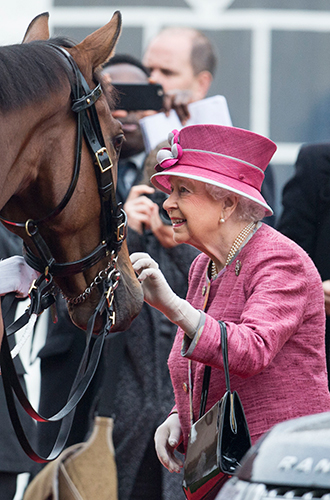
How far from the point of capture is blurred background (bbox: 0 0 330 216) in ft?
23.3

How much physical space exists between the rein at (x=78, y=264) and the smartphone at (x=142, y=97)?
174 cm

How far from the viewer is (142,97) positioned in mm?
4316

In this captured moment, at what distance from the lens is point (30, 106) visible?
2.22m

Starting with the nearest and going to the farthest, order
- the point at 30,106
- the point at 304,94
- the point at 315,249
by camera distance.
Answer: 1. the point at 30,106
2. the point at 315,249
3. the point at 304,94

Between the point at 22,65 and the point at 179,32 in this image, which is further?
the point at 179,32

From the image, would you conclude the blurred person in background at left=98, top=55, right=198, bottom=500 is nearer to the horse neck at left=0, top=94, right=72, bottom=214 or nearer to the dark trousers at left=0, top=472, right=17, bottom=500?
the dark trousers at left=0, top=472, right=17, bottom=500

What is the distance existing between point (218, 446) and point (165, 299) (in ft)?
1.55

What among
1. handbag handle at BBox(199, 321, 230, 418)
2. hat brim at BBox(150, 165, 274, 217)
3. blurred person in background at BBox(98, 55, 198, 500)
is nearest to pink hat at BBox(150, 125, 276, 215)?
hat brim at BBox(150, 165, 274, 217)

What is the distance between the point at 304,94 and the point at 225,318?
500 cm

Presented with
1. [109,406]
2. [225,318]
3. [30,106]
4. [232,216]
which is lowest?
[109,406]

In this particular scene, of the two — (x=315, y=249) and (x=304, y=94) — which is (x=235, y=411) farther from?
(x=304, y=94)

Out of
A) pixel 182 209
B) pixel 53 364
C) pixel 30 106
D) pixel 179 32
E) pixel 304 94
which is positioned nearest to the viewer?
pixel 30 106

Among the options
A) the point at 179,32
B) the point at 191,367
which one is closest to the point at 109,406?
the point at 191,367

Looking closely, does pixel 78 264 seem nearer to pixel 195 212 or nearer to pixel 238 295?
pixel 195 212
